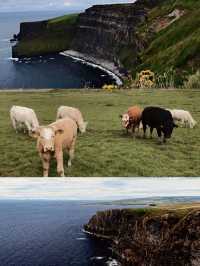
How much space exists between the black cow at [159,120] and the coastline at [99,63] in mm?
77623

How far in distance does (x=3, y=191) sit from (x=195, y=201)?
3.98 meters

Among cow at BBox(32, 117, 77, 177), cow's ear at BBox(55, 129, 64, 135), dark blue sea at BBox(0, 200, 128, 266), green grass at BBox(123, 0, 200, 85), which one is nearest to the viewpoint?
dark blue sea at BBox(0, 200, 128, 266)

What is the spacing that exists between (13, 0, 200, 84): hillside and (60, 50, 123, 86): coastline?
1405 mm

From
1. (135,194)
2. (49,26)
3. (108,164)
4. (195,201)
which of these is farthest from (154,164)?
(49,26)

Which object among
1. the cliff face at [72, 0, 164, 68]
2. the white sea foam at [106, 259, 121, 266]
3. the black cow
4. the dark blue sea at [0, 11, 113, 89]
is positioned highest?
the cliff face at [72, 0, 164, 68]

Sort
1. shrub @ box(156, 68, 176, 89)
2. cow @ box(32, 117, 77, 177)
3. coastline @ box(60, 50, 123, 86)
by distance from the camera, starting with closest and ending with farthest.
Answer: cow @ box(32, 117, 77, 177), shrub @ box(156, 68, 176, 89), coastline @ box(60, 50, 123, 86)

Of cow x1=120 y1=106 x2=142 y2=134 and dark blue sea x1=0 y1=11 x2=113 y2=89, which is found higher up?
dark blue sea x1=0 y1=11 x2=113 y2=89

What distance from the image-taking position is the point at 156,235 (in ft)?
27.1

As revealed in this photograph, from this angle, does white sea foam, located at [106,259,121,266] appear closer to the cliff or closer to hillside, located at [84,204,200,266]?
hillside, located at [84,204,200,266]

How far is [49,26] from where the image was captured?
18338cm

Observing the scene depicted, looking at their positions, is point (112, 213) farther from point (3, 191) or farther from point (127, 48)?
point (127, 48)

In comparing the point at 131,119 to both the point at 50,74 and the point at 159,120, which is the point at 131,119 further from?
the point at 50,74

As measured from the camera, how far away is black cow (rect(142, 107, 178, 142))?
18.4m

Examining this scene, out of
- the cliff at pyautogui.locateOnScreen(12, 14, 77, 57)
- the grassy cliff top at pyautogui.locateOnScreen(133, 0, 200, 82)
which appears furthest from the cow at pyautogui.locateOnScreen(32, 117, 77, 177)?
the cliff at pyautogui.locateOnScreen(12, 14, 77, 57)
